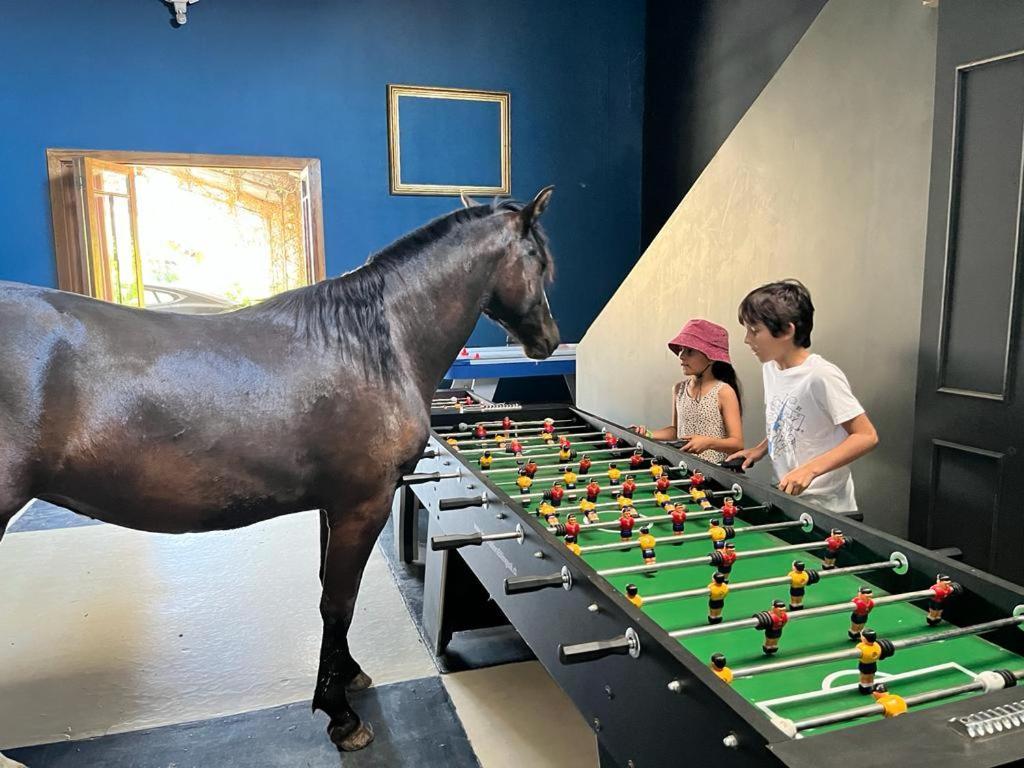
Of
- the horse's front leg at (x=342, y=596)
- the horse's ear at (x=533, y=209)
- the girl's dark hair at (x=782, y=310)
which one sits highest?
the horse's ear at (x=533, y=209)

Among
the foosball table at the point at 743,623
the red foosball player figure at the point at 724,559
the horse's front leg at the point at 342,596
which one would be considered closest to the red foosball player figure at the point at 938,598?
the foosball table at the point at 743,623

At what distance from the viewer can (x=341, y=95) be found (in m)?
5.42

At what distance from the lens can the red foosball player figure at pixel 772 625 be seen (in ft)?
3.82

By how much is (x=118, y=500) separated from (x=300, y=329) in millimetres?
564

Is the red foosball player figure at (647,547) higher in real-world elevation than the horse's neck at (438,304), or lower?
lower

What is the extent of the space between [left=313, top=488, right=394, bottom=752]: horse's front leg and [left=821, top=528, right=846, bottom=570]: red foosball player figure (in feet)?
3.43

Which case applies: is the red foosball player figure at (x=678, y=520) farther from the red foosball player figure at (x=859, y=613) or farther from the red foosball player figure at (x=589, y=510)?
the red foosball player figure at (x=859, y=613)

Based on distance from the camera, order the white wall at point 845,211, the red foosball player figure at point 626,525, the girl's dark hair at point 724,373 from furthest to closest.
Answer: the girl's dark hair at point 724,373, the white wall at point 845,211, the red foosball player figure at point 626,525

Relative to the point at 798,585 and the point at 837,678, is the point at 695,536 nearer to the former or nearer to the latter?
the point at 798,585

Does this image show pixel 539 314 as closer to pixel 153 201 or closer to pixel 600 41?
pixel 153 201

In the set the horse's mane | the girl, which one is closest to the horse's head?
the horse's mane

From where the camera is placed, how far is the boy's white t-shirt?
6.65 feet

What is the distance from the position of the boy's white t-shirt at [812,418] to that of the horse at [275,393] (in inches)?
29.2

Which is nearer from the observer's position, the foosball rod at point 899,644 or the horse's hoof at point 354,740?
the foosball rod at point 899,644
